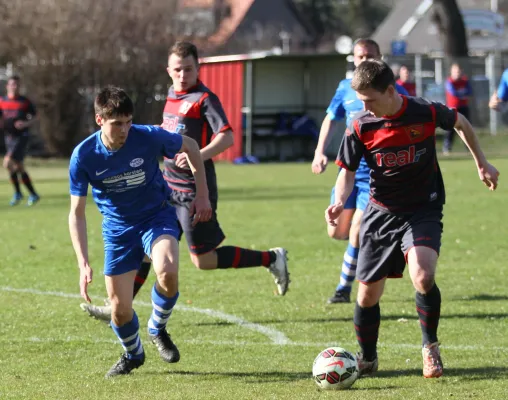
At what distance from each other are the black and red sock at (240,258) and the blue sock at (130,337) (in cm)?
199

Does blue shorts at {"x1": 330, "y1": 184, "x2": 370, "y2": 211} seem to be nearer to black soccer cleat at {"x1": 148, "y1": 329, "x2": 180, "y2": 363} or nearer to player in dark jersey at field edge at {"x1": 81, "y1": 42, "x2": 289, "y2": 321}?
player in dark jersey at field edge at {"x1": 81, "y1": 42, "x2": 289, "y2": 321}

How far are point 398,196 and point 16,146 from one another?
12.6 meters

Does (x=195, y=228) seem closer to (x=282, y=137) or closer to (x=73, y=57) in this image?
(x=282, y=137)

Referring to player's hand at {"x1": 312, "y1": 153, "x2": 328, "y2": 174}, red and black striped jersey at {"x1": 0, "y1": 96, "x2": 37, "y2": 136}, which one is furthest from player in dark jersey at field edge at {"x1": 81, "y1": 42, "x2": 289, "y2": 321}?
red and black striped jersey at {"x1": 0, "y1": 96, "x2": 37, "y2": 136}

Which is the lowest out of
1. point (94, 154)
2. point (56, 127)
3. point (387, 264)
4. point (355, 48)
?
point (56, 127)

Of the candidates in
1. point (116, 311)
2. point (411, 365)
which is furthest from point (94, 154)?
point (411, 365)

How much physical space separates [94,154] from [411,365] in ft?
7.60

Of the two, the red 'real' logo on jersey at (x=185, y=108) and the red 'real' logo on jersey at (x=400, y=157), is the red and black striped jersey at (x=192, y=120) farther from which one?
the red 'real' logo on jersey at (x=400, y=157)

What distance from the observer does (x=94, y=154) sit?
20.0 feet

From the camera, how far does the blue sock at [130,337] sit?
239 inches

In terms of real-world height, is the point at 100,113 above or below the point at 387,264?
above

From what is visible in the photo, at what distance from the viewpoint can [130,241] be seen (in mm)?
6227

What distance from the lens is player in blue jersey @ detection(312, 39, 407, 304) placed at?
8188 mm

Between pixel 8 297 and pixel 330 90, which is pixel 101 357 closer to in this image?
pixel 8 297
